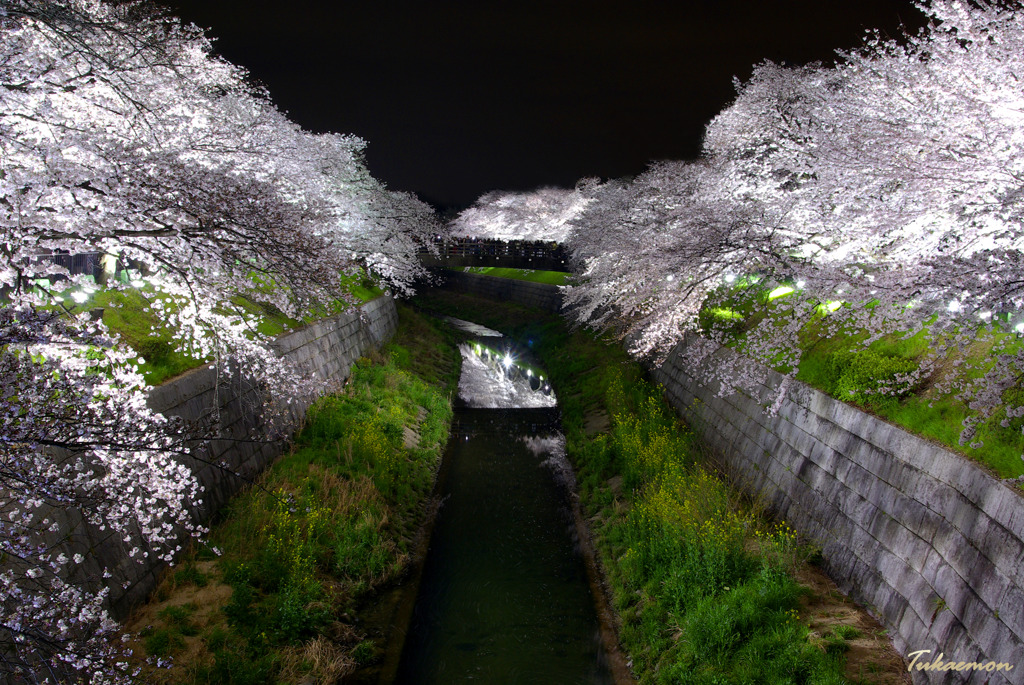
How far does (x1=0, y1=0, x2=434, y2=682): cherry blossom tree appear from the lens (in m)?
4.49

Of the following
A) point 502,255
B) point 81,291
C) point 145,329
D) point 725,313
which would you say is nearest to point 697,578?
point 145,329

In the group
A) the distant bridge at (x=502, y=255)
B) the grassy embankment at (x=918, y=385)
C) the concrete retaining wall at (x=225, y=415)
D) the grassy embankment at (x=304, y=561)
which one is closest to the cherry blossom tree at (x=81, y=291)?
the concrete retaining wall at (x=225, y=415)

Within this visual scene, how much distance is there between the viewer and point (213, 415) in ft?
35.6

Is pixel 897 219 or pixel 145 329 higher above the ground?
pixel 897 219

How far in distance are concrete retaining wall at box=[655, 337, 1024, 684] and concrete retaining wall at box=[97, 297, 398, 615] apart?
6699 millimetres

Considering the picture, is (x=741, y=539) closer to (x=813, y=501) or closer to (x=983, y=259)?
(x=813, y=501)

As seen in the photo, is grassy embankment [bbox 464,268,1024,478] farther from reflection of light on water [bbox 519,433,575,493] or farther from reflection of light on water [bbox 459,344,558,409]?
reflection of light on water [bbox 459,344,558,409]

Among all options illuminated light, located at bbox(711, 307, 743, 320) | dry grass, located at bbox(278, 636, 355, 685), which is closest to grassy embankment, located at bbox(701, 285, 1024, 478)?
illuminated light, located at bbox(711, 307, 743, 320)

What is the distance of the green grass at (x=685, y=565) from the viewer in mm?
7430

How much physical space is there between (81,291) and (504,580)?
9448 millimetres

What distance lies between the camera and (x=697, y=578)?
29.7 ft

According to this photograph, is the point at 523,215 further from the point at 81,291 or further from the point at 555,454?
the point at 81,291

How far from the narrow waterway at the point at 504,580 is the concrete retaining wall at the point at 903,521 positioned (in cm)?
384

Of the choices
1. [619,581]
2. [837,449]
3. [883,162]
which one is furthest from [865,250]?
[619,581]
